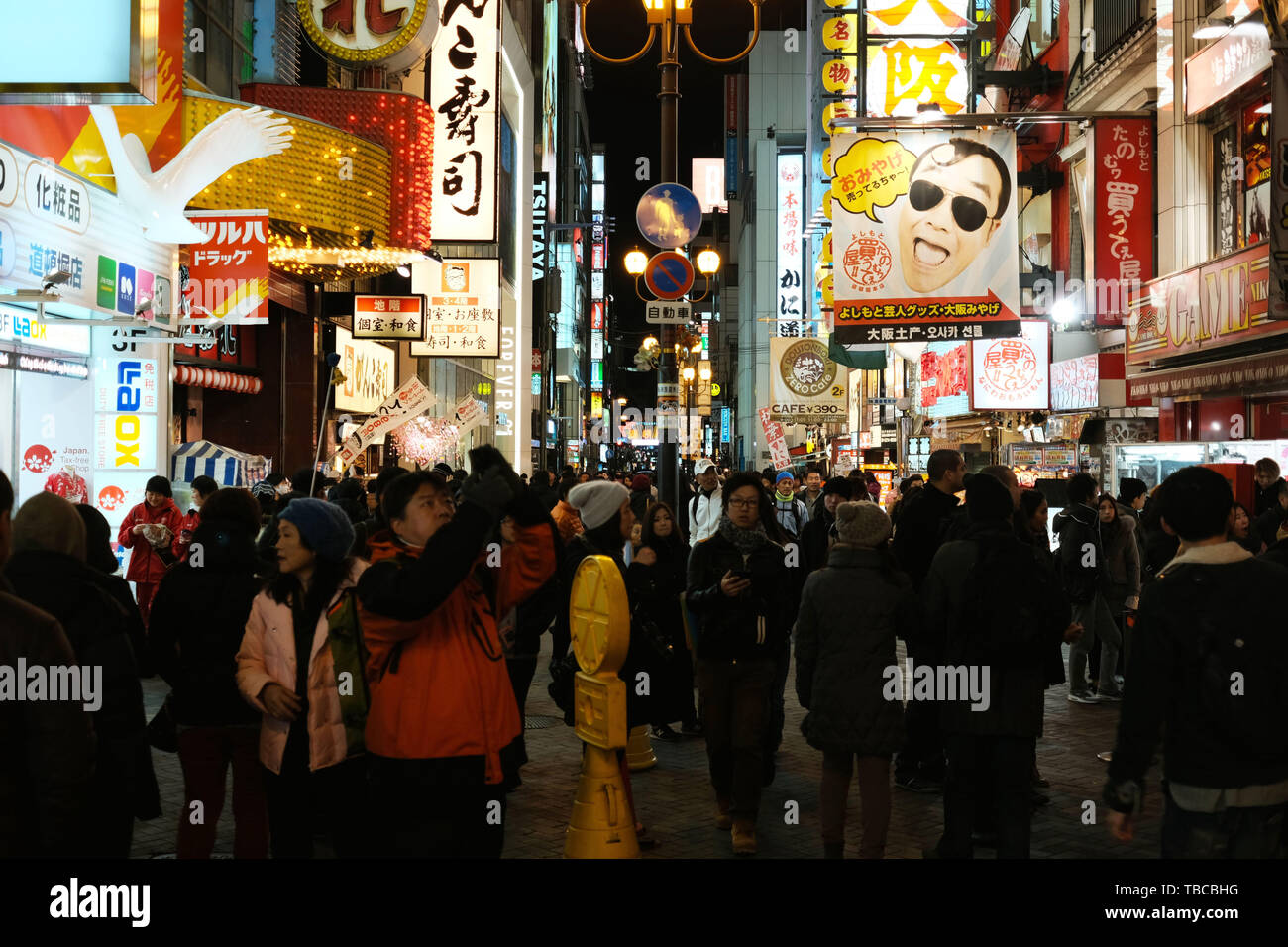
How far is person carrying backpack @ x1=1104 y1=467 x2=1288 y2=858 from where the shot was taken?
12.3 ft

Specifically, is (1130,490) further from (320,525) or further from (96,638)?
(96,638)

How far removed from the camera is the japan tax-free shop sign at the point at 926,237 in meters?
15.3

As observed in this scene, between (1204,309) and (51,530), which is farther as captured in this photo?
(1204,309)

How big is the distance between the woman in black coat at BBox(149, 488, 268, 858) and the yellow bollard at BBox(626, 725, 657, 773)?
→ 358cm

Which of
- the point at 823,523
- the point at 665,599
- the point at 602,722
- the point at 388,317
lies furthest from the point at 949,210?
the point at 602,722

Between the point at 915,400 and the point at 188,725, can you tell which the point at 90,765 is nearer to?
the point at 188,725

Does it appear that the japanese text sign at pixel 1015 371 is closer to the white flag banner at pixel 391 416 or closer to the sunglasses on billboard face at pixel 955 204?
the sunglasses on billboard face at pixel 955 204

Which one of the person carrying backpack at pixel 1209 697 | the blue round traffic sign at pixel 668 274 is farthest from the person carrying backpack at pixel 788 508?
the person carrying backpack at pixel 1209 697

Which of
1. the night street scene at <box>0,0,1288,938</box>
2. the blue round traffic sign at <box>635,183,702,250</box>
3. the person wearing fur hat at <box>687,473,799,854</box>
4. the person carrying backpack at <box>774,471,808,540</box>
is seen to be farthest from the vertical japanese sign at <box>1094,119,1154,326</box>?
the person wearing fur hat at <box>687,473,799,854</box>

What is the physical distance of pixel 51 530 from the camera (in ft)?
14.7

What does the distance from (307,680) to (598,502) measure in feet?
8.91

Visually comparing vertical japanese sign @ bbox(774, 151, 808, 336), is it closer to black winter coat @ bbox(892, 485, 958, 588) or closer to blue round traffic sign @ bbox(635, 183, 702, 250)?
blue round traffic sign @ bbox(635, 183, 702, 250)

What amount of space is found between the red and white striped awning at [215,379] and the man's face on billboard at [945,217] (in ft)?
32.3
